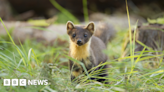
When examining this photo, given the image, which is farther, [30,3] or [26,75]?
[30,3]

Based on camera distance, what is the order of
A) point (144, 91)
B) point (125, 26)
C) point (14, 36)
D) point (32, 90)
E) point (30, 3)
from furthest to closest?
point (30, 3) → point (125, 26) → point (14, 36) → point (144, 91) → point (32, 90)

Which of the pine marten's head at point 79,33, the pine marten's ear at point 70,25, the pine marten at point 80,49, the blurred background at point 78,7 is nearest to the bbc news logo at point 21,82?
the pine marten at point 80,49

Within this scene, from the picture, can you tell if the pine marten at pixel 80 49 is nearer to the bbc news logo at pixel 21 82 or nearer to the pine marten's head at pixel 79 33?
the pine marten's head at pixel 79 33

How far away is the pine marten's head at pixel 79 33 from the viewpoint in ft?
13.1

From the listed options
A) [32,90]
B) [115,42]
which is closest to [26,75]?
[32,90]

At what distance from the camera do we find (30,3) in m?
12.8

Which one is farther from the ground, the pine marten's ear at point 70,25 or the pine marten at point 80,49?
the pine marten's ear at point 70,25

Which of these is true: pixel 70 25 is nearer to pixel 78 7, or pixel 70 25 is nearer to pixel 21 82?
pixel 21 82

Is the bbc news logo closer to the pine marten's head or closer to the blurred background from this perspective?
the pine marten's head

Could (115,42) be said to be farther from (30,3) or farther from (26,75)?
(30,3)

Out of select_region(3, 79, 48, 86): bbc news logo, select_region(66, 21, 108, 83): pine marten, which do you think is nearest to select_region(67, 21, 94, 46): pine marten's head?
select_region(66, 21, 108, 83): pine marten

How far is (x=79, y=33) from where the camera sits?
4.24m

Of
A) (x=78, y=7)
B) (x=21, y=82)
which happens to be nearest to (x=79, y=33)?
(x=21, y=82)

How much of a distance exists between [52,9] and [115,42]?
704cm
